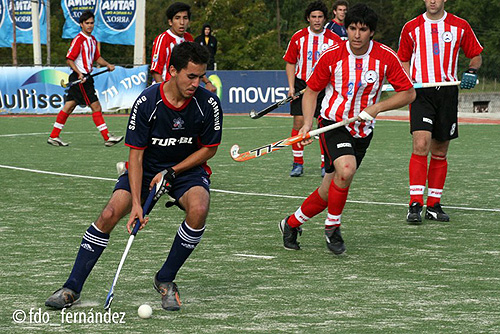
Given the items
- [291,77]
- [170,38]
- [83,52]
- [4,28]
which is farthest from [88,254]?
[4,28]

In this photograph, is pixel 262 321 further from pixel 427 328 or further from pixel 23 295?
pixel 23 295

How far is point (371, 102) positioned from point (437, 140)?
1.72m

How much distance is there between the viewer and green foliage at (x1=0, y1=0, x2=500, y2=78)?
1909 inches

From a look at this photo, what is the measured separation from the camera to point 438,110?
8.41 metres

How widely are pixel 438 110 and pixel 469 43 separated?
631 mm

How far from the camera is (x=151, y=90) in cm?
545

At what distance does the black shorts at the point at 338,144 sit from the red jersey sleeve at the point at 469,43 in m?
1.91

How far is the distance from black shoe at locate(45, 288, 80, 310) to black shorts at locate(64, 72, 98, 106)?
10.3 meters

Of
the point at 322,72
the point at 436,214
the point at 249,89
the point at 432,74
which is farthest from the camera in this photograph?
the point at 249,89

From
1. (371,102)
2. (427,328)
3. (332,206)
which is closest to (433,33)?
(371,102)

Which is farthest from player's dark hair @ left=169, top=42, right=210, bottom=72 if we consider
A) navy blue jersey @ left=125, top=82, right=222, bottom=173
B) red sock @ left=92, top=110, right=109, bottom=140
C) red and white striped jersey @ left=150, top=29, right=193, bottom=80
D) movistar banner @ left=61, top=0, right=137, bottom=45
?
movistar banner @ left=61, top=0, right=137, bottom=45

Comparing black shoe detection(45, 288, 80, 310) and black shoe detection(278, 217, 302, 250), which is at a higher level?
black shoe detection(45, 288, 80, 310)

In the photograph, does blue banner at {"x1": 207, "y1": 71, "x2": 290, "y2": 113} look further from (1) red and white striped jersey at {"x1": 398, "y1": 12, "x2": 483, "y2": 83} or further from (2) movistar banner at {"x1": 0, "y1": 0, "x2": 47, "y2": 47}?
(1) red and white striped jersey at {"x1": 398, "y1": 12, "x2": 483, "y2": 83}

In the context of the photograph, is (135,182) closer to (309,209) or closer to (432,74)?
(309,209)
